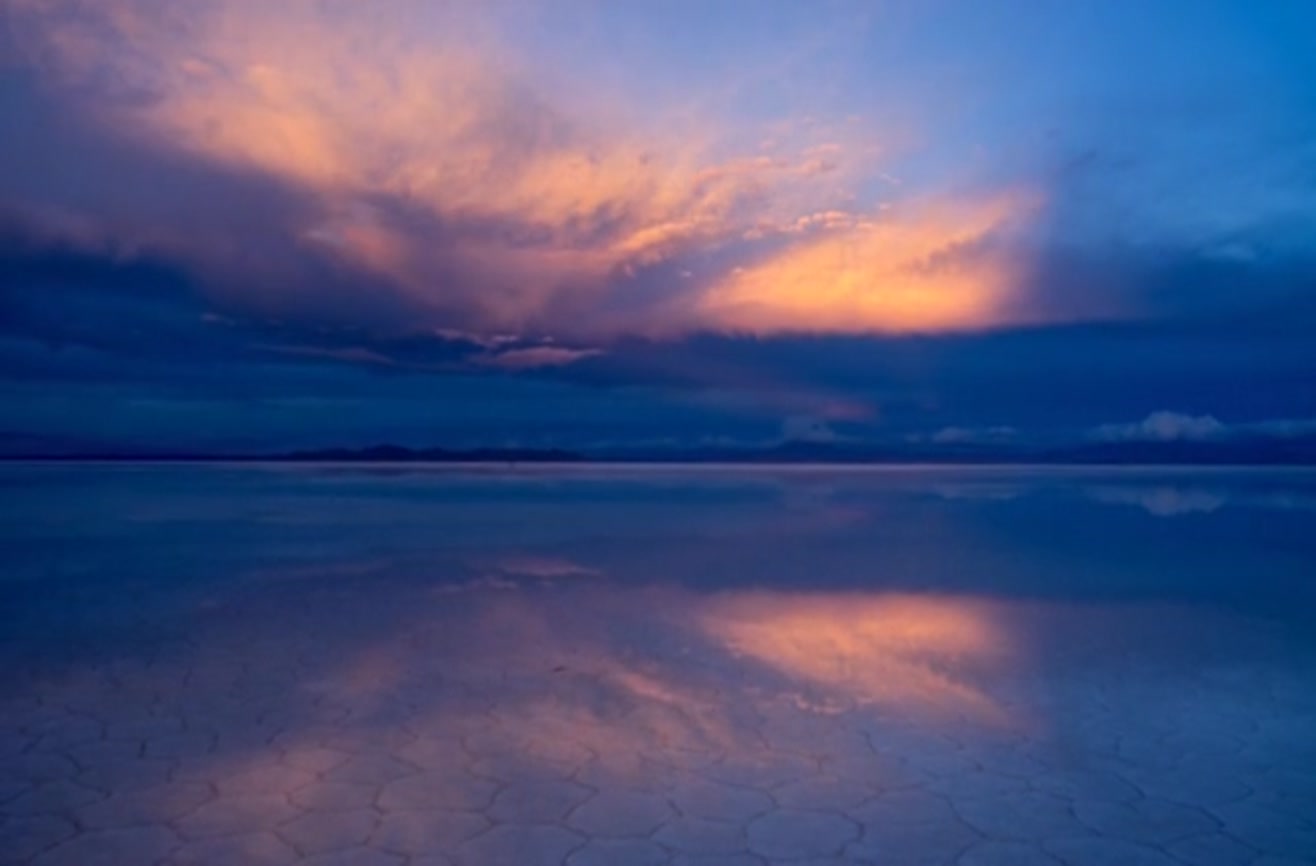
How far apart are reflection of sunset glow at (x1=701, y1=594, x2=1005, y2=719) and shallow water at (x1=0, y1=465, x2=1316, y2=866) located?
31 mm

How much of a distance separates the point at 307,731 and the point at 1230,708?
3983 mm

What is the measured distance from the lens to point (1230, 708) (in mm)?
4438

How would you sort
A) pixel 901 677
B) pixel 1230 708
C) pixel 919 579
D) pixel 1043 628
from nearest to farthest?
1. pixel 1230 708
2. pixel 901 677
3. pixel 1043 628
4. pixel 919 579

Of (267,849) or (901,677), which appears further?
(901,677)

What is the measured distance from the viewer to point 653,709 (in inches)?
173

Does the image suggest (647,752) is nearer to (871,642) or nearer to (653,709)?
(653,709)

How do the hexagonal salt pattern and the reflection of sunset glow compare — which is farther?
the reflection of sunset glow

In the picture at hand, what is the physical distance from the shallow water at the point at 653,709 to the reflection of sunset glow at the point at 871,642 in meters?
0.03

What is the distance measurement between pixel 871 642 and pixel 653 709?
6.08 feet

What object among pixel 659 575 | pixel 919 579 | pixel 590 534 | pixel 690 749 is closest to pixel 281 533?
pixel 590 534

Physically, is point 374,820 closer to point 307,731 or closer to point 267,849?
point 267,849

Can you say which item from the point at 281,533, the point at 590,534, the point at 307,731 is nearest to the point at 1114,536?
the point at 590,534

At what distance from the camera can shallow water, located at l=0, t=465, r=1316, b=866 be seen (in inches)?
119

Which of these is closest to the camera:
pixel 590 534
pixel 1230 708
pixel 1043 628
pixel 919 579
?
pixel 1230 708
